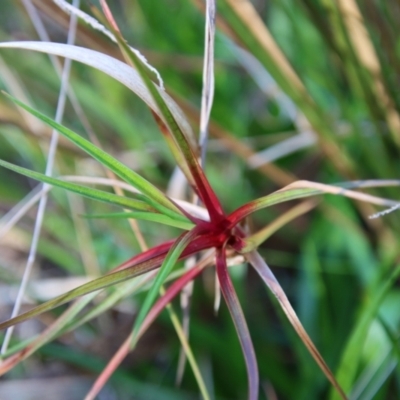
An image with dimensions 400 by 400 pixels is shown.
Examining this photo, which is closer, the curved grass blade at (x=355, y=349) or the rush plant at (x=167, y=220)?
the rush plant at (x=167, y=220)

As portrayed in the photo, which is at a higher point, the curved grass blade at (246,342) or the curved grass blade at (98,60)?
the curved grass blade at (98,60)

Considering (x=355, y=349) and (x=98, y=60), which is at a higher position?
(x=98, y=60)

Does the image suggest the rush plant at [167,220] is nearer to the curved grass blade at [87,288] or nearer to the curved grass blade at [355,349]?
the curved grass blade at [87,288]

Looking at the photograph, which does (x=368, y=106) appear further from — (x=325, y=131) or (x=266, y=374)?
(x=266, y=374)

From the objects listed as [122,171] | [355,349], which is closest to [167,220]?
[122,171]

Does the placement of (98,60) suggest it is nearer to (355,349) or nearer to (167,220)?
(167,220)

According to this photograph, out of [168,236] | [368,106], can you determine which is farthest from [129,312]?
[368,106]

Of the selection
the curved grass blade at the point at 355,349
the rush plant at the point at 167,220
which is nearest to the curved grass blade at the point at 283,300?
the rush plant at the point at 167,220

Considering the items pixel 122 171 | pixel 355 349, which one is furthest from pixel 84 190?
pixel 355 349

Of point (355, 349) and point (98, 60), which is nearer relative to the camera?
point (98, 60)
